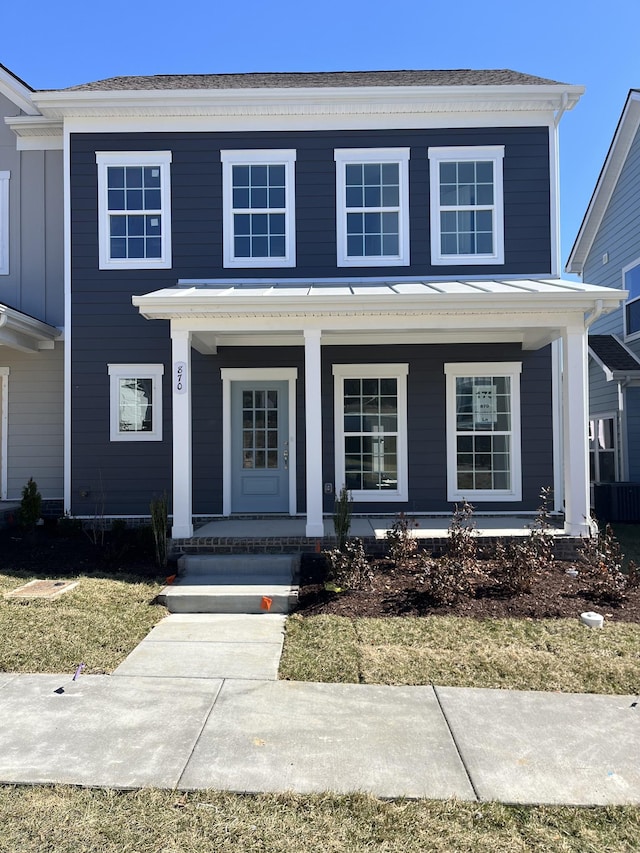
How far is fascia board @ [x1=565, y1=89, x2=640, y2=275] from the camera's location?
41.5 ft

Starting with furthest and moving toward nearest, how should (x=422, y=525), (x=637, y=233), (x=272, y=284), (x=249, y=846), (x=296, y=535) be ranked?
(x=637, y=233), (x=272, y=284), (x=422, y=525), (x=296, y=535), (x=249, y=846)

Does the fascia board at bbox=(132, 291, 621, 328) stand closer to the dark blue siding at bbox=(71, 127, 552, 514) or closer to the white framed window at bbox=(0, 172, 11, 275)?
the dark blue siding at bbox=(71, 127, 552, 514)

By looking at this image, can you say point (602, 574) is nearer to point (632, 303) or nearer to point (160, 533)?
point (160, 533)

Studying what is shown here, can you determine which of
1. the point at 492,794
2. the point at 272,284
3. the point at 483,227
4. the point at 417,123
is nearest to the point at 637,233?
the point at 483,227

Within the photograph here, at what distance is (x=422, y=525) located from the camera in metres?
8.14

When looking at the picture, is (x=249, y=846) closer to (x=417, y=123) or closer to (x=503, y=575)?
(x=503, y=575)

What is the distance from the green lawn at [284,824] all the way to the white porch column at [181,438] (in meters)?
4.40

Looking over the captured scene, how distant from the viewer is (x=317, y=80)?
9.73 m

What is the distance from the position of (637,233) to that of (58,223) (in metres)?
12.2

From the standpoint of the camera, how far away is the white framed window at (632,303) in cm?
1280

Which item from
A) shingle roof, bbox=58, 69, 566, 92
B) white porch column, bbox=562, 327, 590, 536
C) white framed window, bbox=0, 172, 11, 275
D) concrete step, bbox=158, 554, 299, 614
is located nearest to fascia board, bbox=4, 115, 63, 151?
white framed window, bbox=0, 172, 11, 275

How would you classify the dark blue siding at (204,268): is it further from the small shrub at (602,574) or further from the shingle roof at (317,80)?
the small shrub at (602,574)

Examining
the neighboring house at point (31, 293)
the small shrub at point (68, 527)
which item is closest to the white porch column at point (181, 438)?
the small shrub at point (68, 527)

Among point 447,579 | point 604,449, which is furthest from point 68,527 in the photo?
point 604,449
